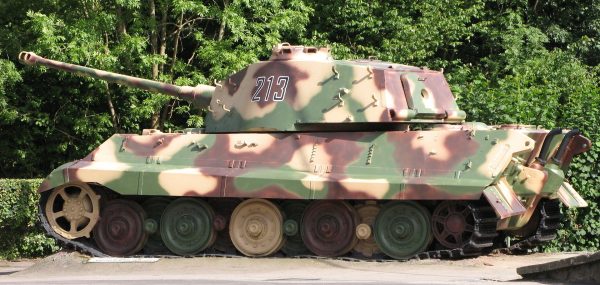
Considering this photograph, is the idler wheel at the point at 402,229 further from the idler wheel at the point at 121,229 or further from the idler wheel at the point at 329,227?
the idler wheel at the point at 121,229

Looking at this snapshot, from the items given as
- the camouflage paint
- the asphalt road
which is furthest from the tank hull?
the asphalt road

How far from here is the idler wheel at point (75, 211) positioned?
1914 centimetres

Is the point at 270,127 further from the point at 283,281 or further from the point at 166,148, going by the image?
the point at 283,281

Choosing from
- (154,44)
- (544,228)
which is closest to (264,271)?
(544,228)

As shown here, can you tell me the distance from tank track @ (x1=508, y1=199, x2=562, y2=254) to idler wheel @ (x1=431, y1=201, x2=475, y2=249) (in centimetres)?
218

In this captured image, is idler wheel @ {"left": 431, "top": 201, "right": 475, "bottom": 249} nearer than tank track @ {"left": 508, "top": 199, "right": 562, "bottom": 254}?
Yes

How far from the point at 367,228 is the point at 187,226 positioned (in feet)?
10.1

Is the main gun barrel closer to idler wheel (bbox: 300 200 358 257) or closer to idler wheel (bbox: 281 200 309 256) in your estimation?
idler wheel (bbox: 281 200 309 256)

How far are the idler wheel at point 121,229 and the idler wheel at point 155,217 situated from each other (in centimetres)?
16

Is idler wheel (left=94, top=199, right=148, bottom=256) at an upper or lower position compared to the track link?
lower

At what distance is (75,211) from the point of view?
63.2 ft

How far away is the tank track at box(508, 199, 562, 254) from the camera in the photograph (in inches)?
763

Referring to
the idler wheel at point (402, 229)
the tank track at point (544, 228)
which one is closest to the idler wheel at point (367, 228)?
the idler wheel at point (402, 229)

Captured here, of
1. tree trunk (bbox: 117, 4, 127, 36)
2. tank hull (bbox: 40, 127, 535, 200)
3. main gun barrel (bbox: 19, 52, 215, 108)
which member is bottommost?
tank hull (bbox: 40, 127, 535, 200)
